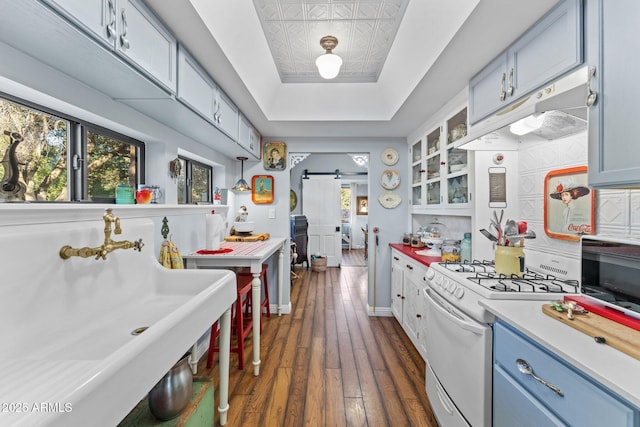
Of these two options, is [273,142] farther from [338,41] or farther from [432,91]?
[432,91]

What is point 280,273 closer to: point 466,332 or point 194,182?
point 194,182

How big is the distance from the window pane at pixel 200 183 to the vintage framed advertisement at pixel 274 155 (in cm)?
70

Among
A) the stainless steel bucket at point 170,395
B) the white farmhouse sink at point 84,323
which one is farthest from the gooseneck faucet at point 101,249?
the stainless steel bucket at point 170,395

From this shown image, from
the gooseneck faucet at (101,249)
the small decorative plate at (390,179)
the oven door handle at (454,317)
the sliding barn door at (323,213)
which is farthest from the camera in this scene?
the sliding barn door at (323,213)

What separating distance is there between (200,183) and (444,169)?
238cm

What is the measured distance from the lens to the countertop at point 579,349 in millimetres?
655

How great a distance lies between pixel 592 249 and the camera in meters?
1.02

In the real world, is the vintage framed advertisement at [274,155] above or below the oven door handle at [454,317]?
above

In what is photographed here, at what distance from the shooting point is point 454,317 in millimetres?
1316

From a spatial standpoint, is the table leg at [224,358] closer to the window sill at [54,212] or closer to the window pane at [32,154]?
the window sill at [54,212]

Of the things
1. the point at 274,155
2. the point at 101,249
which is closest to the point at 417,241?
the point at 274,155

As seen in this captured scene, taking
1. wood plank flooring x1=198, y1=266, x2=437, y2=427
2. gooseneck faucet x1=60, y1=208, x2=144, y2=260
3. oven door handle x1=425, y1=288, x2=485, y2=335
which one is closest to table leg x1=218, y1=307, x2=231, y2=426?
wood plank flooring x1=198, y1=266, x2=437, y2=427

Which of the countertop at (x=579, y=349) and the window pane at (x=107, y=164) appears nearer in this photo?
the countertop at (x=579, y=349)

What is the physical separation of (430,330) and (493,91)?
1.52 m
